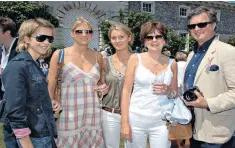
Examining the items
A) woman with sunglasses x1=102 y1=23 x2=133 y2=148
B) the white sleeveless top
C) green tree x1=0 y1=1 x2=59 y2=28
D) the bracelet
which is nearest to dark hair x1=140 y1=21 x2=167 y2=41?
the white sleeveless top

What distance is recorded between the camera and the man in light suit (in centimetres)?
296

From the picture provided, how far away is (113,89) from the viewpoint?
13.3 ft

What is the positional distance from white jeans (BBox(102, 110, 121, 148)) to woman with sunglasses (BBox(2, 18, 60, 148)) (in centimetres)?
114

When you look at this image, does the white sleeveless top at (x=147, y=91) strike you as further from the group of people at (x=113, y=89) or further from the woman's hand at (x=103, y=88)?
the woman's hand at (x=103, y=88)

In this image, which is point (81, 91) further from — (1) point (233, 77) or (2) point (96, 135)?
(1) point (233, 77)

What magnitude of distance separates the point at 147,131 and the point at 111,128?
60 cm

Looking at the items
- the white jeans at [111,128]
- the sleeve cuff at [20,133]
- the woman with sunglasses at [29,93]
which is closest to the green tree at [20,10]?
the white jeans at [111,128]

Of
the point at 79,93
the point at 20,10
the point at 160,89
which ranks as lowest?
the point at 79,93

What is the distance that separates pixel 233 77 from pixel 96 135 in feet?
6.28

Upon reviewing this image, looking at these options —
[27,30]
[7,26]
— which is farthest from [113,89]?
[7,26]

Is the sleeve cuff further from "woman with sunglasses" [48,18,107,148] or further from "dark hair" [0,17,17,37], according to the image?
"dark hair" [0,17,17,37]

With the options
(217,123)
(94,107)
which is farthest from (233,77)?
(94,107)

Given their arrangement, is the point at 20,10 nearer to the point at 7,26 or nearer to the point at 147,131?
the point at 7,26

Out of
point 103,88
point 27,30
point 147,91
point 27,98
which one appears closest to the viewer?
point 27,98
